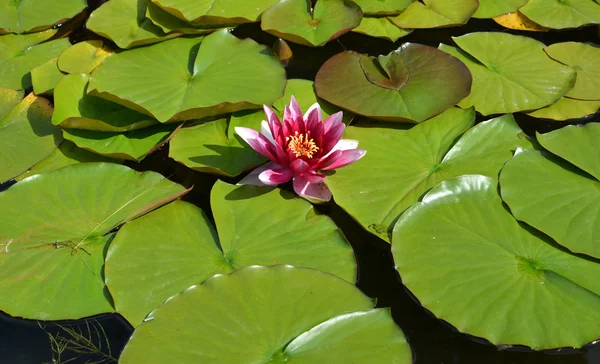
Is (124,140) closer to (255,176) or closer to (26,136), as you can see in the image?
(26,136)

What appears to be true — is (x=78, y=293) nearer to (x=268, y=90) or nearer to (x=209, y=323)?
(x=209, y=323)

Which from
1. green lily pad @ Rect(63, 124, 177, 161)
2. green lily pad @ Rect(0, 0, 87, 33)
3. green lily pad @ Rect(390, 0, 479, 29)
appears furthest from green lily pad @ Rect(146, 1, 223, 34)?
green lily pad @ Rect(390, 0, 479, 29)

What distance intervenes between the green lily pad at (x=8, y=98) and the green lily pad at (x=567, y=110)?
A: 9.52 ft

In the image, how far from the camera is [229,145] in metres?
2.65

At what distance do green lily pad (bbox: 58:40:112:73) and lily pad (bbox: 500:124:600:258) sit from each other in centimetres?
239

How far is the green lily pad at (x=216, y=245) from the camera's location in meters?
2.09

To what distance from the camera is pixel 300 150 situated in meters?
2.42

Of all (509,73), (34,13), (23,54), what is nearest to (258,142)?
(509,73)

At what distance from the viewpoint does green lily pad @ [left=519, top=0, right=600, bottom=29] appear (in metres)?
3.44

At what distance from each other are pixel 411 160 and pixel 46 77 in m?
2.13

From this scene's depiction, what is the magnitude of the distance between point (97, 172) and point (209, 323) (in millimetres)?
1079

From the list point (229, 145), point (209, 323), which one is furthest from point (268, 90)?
point (209, 323)

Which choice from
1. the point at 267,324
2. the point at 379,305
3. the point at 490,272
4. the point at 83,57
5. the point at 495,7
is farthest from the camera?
the point at 495,7

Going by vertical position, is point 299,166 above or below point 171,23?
below
